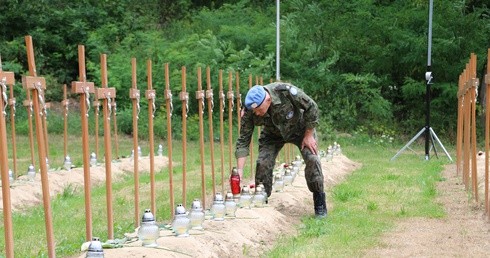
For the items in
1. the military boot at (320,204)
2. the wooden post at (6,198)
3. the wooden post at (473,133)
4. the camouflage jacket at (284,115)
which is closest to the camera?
the wooden post at (6,198)

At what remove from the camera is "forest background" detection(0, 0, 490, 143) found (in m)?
28.8

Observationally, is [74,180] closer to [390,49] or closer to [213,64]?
[213,64]

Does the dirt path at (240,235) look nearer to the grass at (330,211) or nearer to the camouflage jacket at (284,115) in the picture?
the grass at (330,211)

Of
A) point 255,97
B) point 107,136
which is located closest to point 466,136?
point 255,97

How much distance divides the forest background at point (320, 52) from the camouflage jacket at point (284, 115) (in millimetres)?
15379

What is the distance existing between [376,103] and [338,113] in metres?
1.20

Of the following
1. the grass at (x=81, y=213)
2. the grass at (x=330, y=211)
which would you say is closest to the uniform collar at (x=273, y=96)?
the grass at (x=330, y=211)

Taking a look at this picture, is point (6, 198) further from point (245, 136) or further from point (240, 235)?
point (245, 136)

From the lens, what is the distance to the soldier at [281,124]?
37.7 feet

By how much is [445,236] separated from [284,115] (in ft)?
8.04

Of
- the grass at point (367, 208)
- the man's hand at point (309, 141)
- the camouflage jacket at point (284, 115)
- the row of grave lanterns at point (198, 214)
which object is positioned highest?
the camouflage jacket at point (284, 115)

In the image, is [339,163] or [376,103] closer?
[339,163]

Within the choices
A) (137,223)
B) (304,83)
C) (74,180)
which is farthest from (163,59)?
(137,223)

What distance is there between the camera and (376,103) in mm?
29281
